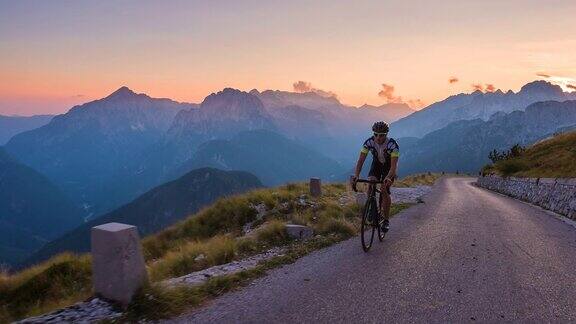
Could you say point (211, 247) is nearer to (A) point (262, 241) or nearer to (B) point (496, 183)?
(A) point (262, 241)

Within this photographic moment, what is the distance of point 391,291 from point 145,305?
3.77m

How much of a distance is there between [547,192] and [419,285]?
17.5 meters

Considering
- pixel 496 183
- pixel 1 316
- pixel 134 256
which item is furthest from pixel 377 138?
pixel 496 183

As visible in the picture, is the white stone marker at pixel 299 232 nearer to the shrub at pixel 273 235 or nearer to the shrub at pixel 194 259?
the shrub at pixel 273 235

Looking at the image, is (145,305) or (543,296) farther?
(543,296)

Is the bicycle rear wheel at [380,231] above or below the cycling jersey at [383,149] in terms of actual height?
below

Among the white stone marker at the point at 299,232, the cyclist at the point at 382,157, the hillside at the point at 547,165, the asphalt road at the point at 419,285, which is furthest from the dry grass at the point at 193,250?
the hillside at the point at 547,165

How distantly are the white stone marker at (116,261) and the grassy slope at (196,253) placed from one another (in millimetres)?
285

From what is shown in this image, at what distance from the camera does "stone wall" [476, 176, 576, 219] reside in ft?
59.5

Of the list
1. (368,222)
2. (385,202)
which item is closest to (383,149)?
(385,202)

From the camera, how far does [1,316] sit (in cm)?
904

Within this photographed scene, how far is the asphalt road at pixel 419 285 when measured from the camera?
6.36m

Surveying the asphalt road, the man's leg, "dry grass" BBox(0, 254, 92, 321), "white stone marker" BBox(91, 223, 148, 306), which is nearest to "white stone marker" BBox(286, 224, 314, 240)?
the asphalt road

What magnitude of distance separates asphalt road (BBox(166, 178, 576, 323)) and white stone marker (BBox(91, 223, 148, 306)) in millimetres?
943
